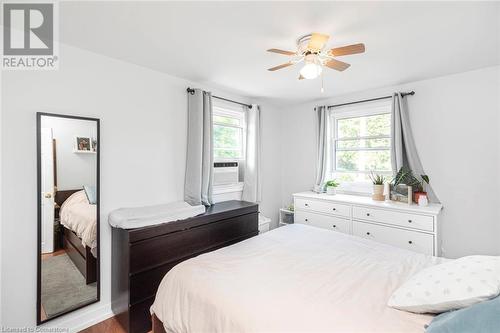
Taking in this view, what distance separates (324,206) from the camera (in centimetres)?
325

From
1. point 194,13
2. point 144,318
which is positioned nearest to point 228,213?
point 144,318

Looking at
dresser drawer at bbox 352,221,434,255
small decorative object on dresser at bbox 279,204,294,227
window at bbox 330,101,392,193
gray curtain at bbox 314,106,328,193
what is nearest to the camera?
dresser drawer at bbox 352,221,434,255

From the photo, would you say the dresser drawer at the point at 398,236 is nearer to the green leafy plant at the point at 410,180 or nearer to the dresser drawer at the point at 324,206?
the dresser drawer at the point at 324,206

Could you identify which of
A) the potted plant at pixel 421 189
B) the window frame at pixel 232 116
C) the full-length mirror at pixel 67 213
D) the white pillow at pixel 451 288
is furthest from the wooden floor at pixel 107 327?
the potted plant at pixel 421 189

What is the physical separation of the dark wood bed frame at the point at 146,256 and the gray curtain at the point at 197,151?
44 cm

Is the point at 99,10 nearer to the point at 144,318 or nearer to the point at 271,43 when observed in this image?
the point at 271,43

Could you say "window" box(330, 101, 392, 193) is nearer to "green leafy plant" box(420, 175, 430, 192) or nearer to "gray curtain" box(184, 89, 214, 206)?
"green leafy plant" box(420, 175, 430, 192)

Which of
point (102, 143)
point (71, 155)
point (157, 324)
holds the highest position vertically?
point (102, 143)

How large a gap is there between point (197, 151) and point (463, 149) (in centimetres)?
308

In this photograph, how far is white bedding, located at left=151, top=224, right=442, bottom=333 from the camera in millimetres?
1094

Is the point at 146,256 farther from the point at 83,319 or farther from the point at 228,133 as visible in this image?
the point at 228,133

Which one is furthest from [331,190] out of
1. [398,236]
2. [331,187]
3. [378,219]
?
A: [398,236]

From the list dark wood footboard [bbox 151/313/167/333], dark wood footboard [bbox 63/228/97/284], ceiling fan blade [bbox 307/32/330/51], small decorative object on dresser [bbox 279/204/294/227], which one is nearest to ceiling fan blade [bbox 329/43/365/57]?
ceiling fan blade [bbox 307/32/330/51]

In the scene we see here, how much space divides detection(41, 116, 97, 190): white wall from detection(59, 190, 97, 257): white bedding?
0.12 m
